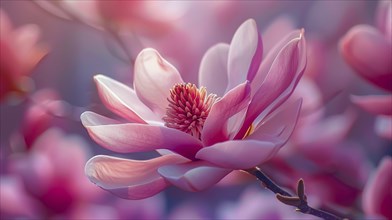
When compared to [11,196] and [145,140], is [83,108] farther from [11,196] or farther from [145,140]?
[145,140]

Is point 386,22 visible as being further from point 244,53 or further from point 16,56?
point 16,56

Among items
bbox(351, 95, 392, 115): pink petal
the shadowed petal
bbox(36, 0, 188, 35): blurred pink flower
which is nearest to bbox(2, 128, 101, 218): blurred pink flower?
the shadowed petal

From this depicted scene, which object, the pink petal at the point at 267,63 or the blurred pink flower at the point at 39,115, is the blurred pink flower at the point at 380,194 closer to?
the pink petal at the point at 267,63

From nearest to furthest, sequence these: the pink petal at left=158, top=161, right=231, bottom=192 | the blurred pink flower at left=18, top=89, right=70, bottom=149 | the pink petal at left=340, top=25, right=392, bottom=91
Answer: the pink petal at left=158, top=161, right=231, bottom=192, the pink petal at left=340, top=25, right=392, bottom=91, the blurred pink flower at left=18, top=89, right=70, bottom=149

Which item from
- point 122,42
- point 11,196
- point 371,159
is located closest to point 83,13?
point 122,42

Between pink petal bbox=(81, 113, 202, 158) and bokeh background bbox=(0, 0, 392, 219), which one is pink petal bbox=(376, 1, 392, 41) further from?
pink petal bbox=(81, 113, 202, 158)

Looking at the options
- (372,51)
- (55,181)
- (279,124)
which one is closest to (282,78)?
(279,124)
